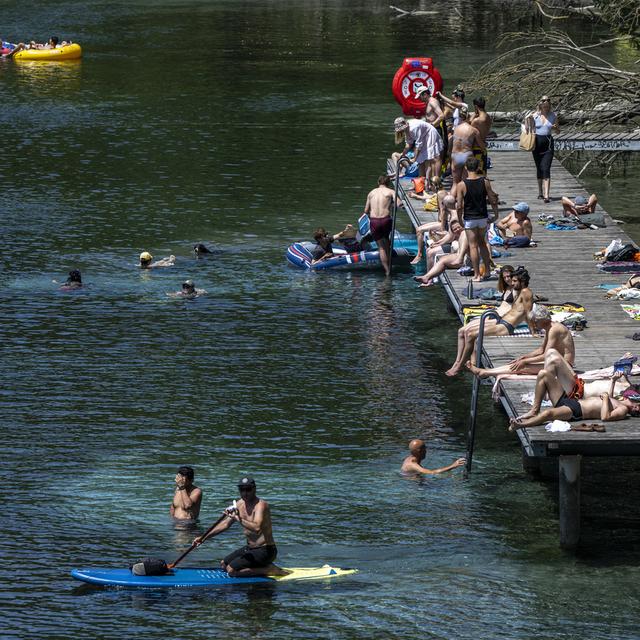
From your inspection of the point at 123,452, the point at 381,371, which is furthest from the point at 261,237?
the point at 123,452

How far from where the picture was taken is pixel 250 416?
24281 millimetres

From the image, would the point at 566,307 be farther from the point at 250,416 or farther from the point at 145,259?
the point at 145,259

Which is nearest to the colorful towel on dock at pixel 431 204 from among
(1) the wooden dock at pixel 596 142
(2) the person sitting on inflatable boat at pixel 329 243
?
(2) the person sitting on inflatable boat at pixel 329 243

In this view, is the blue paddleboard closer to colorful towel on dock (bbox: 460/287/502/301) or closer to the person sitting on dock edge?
colorful towel on dock (bbox: 460/287/502/301)

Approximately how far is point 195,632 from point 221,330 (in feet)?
40.9

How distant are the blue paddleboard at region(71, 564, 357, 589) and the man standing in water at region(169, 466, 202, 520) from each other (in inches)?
59.9

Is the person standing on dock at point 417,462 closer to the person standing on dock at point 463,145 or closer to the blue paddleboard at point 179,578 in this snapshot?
the blue paddleboard at point 179,578

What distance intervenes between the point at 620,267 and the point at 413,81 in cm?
1734

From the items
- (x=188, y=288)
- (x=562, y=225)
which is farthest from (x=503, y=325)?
(x=188, y=288)

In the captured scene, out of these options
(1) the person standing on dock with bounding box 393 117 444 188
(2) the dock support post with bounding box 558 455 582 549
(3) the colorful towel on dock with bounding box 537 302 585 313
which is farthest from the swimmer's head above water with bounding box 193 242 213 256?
(2) the dock support post with bounding box 558 455 582 549

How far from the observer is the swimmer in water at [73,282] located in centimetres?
3145

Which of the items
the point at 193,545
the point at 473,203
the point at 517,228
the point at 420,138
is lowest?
the point at 193,545

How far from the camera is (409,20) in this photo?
8525 centimetres

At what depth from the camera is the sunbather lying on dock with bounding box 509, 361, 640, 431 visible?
18.8m
